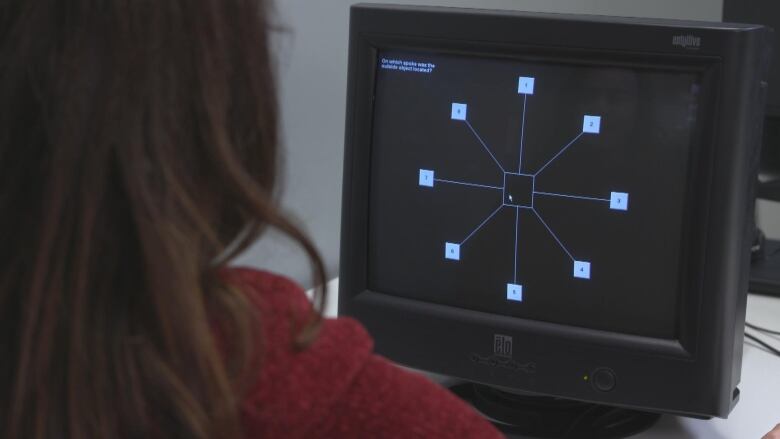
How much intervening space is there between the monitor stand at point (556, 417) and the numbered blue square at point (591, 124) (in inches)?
13.6

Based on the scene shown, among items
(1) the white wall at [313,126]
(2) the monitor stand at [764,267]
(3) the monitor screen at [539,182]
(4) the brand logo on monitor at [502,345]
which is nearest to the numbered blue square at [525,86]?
(3) the monitor screen at [539,182]

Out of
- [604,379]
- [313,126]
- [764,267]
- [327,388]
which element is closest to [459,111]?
[604,379]

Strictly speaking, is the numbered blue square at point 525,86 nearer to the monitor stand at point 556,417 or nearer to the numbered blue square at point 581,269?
the numbered blue square at point 581,269

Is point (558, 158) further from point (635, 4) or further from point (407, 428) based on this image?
point (635, 4)

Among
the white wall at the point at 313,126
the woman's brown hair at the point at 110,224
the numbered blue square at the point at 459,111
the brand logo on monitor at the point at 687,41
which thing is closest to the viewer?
the woman's brown hair at the point at 110,224

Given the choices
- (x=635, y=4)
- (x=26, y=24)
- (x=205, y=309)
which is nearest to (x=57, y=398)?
(x=205, y=309)

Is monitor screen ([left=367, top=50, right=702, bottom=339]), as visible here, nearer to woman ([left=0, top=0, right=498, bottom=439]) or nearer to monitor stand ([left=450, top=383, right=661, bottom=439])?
monitor stand ([left=450, top=383, right=661, bottom=439])

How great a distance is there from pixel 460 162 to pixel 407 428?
63 centimetres

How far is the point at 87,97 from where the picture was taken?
1.77 feet

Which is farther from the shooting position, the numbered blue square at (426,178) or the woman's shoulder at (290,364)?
the numbered blue square at (426,178)

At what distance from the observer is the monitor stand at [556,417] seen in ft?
3.97

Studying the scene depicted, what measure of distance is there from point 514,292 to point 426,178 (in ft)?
0.57

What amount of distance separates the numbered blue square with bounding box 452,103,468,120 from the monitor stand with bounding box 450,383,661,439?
14.0 inches

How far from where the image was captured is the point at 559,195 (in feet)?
3.83
